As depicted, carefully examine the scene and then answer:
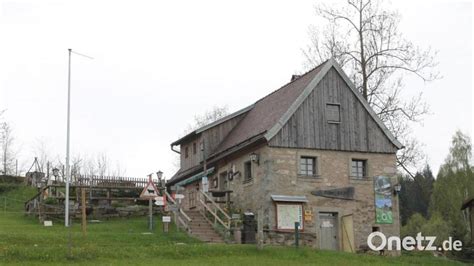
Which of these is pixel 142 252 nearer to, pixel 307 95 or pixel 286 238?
pixel 286 238

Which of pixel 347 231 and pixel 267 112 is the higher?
pixel 267 112

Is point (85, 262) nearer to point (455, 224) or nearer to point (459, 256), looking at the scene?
point (459, 256)

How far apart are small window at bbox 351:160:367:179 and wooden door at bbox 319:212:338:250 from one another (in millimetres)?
2140

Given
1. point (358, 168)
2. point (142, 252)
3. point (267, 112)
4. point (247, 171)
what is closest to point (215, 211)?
point (247, 171)

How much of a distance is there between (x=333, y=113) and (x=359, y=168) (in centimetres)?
261

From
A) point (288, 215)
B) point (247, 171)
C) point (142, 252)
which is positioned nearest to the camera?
point (142, 252)

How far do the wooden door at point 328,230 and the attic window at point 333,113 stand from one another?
4.01 meters

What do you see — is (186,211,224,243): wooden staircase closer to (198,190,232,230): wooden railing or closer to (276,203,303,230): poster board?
(198,190,232,230): wooden railing

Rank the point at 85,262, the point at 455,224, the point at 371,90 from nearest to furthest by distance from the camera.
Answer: the point at 85,262 < the point at 371,90 < the point at 455,224

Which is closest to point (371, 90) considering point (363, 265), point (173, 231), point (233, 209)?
point (233, 209)

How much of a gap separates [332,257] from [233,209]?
8.38 meters

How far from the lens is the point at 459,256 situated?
36.3 metres

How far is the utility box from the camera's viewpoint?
25484 millimetres

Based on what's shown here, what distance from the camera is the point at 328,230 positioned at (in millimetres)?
28766
